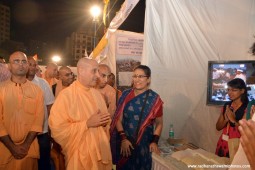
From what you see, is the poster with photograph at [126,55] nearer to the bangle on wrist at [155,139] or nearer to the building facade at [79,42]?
the bangle on wrist at [155,139]

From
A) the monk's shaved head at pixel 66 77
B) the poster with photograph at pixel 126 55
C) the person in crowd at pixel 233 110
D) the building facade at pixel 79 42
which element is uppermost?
the building facade at pixel 79 42

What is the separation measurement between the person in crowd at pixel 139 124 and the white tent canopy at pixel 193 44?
895 mm

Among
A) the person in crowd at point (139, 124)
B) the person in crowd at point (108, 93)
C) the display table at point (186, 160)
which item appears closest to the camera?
the display table at point (186, 160)

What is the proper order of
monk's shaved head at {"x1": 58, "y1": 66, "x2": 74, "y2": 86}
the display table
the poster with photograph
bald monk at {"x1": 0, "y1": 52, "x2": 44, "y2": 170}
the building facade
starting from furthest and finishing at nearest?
the building facade → the poster with photograph → monk's shaved head at {"x1": 58, "y1": 66, "x2": 74, "y2": 86} → bald monk at {"x1": 0, "y1": 52, "x2": 44, "y2": 170} → the display table

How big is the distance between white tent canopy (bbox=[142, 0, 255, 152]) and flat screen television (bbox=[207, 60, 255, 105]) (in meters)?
0.84

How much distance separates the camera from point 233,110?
3406 mm

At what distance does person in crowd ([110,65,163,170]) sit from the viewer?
11.0ft

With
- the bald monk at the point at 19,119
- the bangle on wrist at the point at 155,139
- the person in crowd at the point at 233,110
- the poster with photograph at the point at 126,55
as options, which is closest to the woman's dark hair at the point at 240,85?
the person in crowd at the point at 233,110

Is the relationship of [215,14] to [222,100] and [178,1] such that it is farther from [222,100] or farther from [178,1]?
[222,100]

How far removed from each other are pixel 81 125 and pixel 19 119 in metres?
1.10

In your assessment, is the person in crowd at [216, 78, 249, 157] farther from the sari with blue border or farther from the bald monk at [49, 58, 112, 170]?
the bald monk at [49, 58, 112, 170]

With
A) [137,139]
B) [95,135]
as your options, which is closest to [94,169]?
[95,135]

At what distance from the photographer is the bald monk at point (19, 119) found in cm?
320

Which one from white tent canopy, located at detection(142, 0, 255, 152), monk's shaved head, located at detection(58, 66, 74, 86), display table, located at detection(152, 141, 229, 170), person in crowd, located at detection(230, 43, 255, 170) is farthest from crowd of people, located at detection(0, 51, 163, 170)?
monk's shaved head, located at detection(58, 66, 74, 86)
